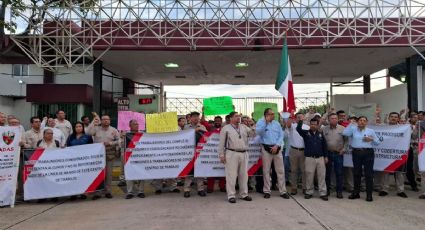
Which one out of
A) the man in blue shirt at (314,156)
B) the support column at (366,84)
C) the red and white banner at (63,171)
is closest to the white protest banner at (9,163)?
the red and white banner at (63,171)

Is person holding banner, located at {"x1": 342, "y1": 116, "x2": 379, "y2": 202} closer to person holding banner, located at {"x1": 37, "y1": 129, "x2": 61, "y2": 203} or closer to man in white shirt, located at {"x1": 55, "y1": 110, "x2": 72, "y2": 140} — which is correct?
person holding banner, located at {"x1": 37, "y1": 129, "x2": 61, "y2": 203}

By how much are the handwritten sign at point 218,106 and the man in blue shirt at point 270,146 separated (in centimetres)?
241

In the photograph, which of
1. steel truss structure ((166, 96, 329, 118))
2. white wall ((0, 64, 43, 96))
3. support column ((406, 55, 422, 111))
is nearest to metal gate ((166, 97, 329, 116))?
steel truss structure ((166, 96, 329, 118))

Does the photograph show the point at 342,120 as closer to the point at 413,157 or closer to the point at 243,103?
the point at 413,157

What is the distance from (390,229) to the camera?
6445 mm

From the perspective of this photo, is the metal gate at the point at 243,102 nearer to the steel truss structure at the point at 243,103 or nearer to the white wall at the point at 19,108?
the steel truss structure at the point at 243,103

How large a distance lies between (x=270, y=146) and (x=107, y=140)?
341 cm

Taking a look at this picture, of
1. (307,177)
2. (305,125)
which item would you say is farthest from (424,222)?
(305,125)

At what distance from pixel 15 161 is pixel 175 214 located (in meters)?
3.50

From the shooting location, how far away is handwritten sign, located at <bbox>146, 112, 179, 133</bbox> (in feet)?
31.1

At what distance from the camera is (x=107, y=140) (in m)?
9.23

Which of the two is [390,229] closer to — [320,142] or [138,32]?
[320,142]

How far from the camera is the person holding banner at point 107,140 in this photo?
9180mm

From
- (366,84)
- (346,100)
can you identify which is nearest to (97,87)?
(346,100)
